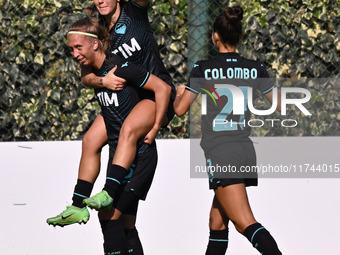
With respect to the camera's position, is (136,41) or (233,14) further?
(136,41)

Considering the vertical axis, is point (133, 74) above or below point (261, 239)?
above

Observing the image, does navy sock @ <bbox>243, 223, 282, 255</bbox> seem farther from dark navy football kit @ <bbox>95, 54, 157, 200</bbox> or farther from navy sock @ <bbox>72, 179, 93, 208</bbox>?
navy sock @ <bbox>72, 179, 93, 208</bbox>

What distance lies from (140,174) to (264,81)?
88 centimetres

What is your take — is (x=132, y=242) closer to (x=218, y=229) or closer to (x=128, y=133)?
(x=218, y=229)

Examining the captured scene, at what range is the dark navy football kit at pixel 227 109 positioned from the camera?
4512mm

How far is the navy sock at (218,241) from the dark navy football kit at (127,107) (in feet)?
1.80

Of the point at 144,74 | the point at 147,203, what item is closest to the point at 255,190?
the point at 147,203

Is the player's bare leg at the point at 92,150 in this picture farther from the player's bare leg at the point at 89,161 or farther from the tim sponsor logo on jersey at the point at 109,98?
the tim sponsor logo on jersey at the point at 109,98

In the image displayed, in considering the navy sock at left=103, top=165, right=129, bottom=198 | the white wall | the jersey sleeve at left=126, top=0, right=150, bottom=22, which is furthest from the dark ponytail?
the white wall

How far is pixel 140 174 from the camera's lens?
459cm

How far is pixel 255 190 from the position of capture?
5680 millimetres

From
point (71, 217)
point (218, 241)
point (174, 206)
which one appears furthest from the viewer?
point (174, 206)

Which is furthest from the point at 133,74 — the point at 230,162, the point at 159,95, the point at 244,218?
the point at 244,218

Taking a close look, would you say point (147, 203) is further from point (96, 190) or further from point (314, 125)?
point (314, 125)
